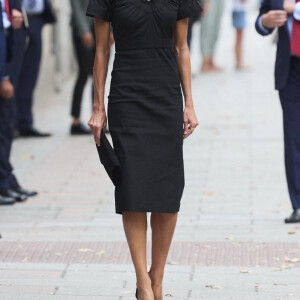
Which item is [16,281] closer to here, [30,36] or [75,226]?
[75,226]

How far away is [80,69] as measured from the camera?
1112cm

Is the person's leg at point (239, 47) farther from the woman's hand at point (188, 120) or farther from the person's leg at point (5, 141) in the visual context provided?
the woman's hand at point (188, 120)

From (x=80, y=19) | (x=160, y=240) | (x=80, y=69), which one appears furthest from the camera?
(x=80, y=69)

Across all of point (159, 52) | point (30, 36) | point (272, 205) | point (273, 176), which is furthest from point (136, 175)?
point (30, 36)

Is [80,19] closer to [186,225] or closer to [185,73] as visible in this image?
[186,225]

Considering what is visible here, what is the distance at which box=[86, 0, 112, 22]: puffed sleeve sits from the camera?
4.66 metres

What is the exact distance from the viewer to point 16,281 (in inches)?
214

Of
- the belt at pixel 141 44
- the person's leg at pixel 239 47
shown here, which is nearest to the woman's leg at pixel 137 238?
the belt at pixel 141 44

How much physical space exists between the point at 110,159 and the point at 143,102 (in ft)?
1.00

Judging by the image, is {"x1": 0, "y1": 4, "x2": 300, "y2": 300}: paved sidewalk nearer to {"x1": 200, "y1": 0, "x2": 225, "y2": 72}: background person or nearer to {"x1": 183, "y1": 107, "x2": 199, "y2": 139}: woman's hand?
{"x1": 183, "y1": 107, "x2": 199, "y2": 139}: woman's hand

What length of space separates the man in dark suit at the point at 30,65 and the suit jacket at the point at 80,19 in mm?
266

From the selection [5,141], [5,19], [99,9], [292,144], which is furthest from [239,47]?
[99,9]

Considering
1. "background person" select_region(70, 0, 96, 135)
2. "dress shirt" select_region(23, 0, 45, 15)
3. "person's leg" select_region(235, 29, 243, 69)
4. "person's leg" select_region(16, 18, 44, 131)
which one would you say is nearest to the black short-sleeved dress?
"background person" select_region(70, 0, 96, 135)

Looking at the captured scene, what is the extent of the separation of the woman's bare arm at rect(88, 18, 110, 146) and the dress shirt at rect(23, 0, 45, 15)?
19.1 feet
